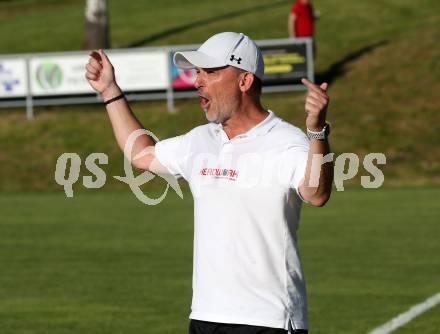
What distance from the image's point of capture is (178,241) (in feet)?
59.0

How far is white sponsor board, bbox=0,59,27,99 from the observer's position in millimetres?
30734

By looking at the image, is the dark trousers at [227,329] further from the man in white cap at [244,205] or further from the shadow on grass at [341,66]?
the shadow on grass at [341,66]

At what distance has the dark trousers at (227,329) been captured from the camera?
19.4 feet

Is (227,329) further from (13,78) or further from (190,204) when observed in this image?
(13,78)

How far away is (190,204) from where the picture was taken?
23.5 m

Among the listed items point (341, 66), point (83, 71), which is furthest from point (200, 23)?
point (83, 71)

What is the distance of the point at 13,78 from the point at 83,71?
1641 millimetres

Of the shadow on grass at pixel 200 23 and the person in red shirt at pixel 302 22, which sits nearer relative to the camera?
the person in red shirt at pixel 302 22

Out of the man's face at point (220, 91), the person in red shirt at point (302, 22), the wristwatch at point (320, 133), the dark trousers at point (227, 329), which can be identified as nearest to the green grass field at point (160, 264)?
the dark trousers at point (227, 329)

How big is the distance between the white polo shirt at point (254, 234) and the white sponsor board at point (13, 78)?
82.7ft

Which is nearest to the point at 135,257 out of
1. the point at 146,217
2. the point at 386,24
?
the point at 146,217

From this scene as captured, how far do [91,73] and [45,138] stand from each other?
2508cm

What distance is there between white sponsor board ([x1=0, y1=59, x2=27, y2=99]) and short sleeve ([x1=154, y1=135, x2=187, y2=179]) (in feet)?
80.7

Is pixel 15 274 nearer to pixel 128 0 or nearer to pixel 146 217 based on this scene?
pixel 146 217
